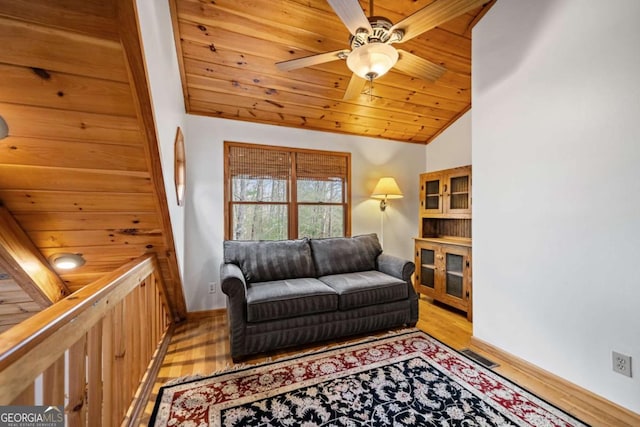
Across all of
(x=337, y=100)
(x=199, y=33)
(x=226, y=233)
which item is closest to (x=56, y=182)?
(x=199, y=33)

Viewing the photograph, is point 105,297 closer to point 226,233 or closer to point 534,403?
point 226,233

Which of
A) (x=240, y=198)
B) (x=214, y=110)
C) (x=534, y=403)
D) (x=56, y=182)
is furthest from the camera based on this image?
(x=240, y=198)

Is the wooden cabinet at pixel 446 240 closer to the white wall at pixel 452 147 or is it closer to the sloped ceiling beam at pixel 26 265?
the white wall at pixel 452 147

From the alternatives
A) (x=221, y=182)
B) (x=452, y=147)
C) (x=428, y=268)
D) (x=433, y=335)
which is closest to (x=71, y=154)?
(x=221, y=182)

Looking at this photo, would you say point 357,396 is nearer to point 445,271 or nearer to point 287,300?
point 287,300

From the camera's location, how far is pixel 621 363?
1.53 metres

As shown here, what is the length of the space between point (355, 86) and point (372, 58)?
552 mm

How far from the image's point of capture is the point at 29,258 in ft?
6.08

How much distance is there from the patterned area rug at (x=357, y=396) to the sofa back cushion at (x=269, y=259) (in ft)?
2.77

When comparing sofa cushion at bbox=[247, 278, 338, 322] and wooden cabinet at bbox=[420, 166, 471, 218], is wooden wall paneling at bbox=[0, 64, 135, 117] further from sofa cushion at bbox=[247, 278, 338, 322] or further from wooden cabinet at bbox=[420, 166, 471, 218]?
wooden cabinet at bbox=[420, 166, 471, 218]

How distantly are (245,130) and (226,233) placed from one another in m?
1.25

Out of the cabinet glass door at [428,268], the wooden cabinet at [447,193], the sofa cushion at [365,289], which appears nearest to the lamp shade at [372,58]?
the sofa cushion at [365,289]

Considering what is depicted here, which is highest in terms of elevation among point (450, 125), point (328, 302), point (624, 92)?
point (450, 125)

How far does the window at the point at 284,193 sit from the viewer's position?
3.30 m
